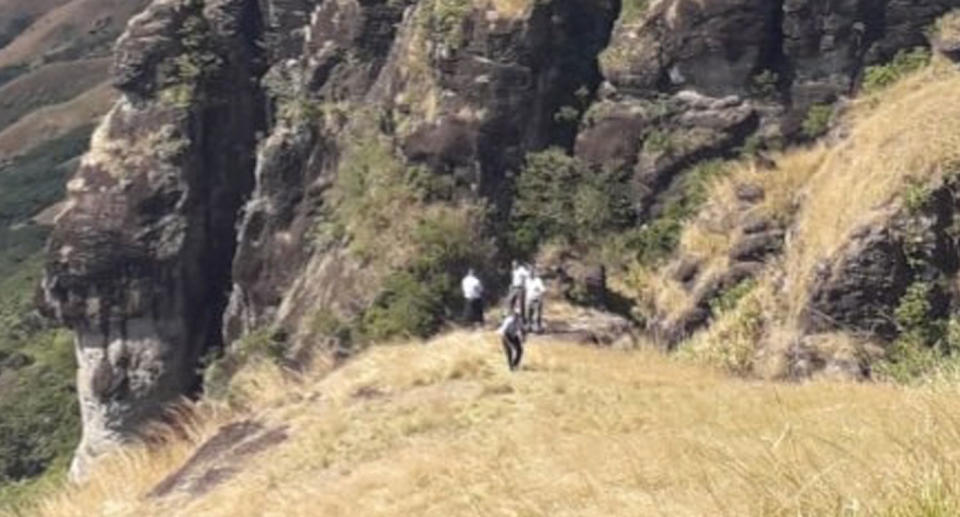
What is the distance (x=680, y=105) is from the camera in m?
48.3

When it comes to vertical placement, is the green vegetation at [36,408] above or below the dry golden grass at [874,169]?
below

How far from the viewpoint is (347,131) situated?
57.5 m

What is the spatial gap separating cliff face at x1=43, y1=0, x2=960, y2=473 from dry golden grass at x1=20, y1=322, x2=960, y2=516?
74.6ft

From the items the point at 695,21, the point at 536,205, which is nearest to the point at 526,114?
the point at 536,205

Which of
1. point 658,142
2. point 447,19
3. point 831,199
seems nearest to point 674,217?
point 658,142

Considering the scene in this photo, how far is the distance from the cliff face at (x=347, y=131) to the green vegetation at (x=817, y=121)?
28.4 inches

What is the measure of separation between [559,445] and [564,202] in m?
35.4

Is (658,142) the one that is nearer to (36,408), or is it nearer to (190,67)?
(190,67)

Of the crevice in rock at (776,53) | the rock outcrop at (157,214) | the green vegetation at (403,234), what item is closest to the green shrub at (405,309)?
the green vegetation at (403,234)

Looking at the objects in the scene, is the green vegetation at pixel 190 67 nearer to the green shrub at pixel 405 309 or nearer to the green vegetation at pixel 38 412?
the green shrub at pixel 405 309

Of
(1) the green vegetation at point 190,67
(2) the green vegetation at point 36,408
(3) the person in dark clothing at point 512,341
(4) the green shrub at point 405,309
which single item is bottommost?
(2) the green vegetation at point 36,408

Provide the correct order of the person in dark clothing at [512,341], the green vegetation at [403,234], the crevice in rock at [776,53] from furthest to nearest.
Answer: the green vegetation at [403,234]
the crevice in rock at [776,53]
the person in dark clothing at [512,341]

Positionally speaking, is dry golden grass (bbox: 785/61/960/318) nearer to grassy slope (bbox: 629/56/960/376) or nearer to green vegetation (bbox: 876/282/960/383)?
grassy slope (bbox: 629/56/960/376)

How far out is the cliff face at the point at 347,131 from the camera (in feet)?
153
